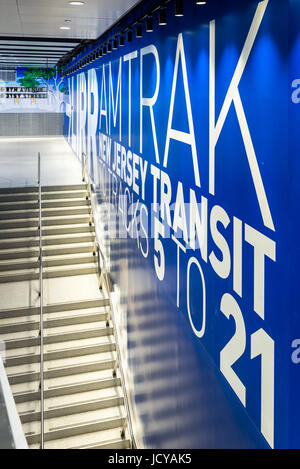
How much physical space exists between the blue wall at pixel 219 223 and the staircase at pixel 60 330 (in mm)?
1491

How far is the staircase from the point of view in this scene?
7445 millimetres

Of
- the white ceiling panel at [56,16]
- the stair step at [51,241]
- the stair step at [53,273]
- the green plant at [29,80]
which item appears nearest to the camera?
the white ceiling panel at [56,16]

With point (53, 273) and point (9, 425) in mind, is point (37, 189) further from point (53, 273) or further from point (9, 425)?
point (9, 425)

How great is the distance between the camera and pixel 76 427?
289 inches

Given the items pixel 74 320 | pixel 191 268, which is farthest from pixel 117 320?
pixel 191 268

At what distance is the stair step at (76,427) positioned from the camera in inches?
281

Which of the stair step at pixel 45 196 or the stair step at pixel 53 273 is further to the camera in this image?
the stair step at pixel 45 196

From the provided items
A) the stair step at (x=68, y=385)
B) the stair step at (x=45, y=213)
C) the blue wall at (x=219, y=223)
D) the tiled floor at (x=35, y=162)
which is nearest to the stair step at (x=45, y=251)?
the stair step at (x=45, y=213)

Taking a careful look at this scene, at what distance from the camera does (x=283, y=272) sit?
256 cm

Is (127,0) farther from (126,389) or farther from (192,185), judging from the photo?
(126,389)

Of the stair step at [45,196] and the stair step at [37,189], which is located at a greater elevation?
the stair step at [37,189]

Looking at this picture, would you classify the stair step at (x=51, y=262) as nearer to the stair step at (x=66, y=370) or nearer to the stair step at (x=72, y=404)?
the stair step at (x=66, y=370)
